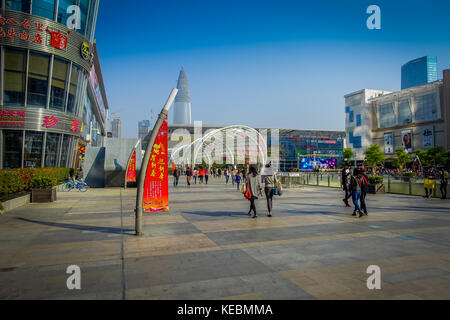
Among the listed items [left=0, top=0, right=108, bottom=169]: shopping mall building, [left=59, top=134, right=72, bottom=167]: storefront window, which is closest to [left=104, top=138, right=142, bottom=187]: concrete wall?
[left=0, top=0, right=108, bottom=169]: shopping mall building

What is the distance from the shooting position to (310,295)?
139 inches

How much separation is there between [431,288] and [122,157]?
22.0 meters

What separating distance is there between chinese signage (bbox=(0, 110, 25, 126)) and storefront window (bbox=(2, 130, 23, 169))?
2.61ft

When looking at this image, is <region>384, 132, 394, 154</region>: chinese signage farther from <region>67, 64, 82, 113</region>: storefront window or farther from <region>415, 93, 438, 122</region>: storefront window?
<region>67, 64, 82, 113</region>: storefront window

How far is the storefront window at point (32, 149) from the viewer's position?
26.2 m

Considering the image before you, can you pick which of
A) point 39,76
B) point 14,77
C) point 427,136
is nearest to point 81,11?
point 39,76

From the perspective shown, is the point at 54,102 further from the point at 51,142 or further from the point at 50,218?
the point at 50,218

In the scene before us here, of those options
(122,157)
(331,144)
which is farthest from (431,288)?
(331,144)

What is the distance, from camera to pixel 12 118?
25094 mm

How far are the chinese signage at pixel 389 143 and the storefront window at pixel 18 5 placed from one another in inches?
3117

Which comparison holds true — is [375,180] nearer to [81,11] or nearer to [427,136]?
[81,11]

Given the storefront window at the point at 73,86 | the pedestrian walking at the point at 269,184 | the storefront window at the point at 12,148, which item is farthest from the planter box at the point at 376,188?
the storefront window at the point at 12,148

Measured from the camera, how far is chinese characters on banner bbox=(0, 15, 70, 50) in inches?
944

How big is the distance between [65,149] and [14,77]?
7921 mm
